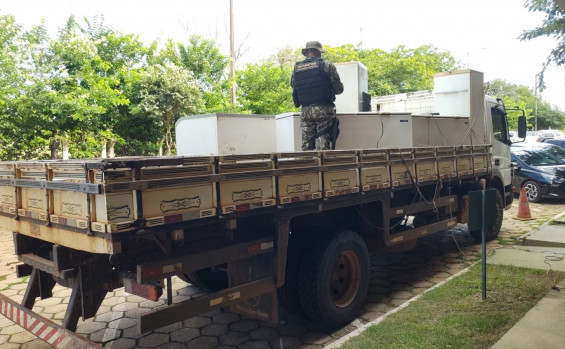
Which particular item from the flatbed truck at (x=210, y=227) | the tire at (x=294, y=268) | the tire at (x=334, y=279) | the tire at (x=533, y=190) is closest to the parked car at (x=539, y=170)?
the tire at (x=533, y=190)

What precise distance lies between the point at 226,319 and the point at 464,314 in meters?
2.55

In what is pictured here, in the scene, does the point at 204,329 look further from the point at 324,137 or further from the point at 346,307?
the point at 324,137

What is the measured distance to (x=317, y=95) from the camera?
5.88 meters

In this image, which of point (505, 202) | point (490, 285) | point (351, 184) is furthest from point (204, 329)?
point (505, 202)

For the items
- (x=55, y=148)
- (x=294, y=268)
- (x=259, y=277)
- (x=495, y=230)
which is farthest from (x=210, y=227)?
(x=55, y=148)

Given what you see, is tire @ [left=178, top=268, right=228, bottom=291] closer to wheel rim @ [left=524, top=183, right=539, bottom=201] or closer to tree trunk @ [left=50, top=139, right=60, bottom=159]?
tree trunk @ [left=50, top=139, right=60, bottom=159]

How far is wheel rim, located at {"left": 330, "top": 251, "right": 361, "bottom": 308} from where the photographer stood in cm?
462

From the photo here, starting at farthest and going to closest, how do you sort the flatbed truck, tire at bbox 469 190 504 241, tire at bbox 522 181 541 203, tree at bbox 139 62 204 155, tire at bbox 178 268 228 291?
1. tree at bbox 139 62 204 155
2. tire at bbox 522 181 541 203
3. tire at bbox 469 190 504 241
4. tire at bbox 178 268 228 291
5. the flatbed truck

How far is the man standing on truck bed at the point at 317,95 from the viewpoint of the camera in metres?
5.86

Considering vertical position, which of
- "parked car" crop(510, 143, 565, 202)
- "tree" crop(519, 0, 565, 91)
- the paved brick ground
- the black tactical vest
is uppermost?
"tree" crop(519, 0, 565, 91)

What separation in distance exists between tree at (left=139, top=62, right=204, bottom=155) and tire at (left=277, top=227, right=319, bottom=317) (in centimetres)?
988

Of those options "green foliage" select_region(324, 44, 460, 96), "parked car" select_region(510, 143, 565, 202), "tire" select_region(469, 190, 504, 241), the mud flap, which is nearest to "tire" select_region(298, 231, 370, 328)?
the mud flap

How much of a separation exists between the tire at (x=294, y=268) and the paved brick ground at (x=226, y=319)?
30 cm

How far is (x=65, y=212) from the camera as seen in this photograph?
3.00m
